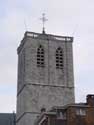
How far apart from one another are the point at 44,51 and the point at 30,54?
2272mm

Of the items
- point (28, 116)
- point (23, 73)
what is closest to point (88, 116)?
point (28, 116)

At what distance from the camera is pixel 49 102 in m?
71.1

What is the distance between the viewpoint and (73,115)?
53344 mm

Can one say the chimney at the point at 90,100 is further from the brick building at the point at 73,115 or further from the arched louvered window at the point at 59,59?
the arched louvered window at the point at 59,59

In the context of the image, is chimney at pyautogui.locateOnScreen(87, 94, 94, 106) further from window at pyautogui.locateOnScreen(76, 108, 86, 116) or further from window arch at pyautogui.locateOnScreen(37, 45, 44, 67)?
window arch at pyautogui.locateOnScreen(37, 45, 44, 67)

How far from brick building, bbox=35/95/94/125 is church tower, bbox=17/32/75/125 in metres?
14.5

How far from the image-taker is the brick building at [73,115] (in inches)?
2101

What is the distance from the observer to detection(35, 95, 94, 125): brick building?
175 ft

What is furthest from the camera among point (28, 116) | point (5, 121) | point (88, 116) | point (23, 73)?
point (5, 121)

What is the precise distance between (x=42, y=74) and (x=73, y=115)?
66.5 feet

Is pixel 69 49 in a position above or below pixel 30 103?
above

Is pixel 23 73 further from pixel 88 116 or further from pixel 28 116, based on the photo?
pixel 88 116

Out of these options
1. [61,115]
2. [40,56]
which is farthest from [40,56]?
[61,115]

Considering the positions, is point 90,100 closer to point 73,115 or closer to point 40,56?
point 73,115
